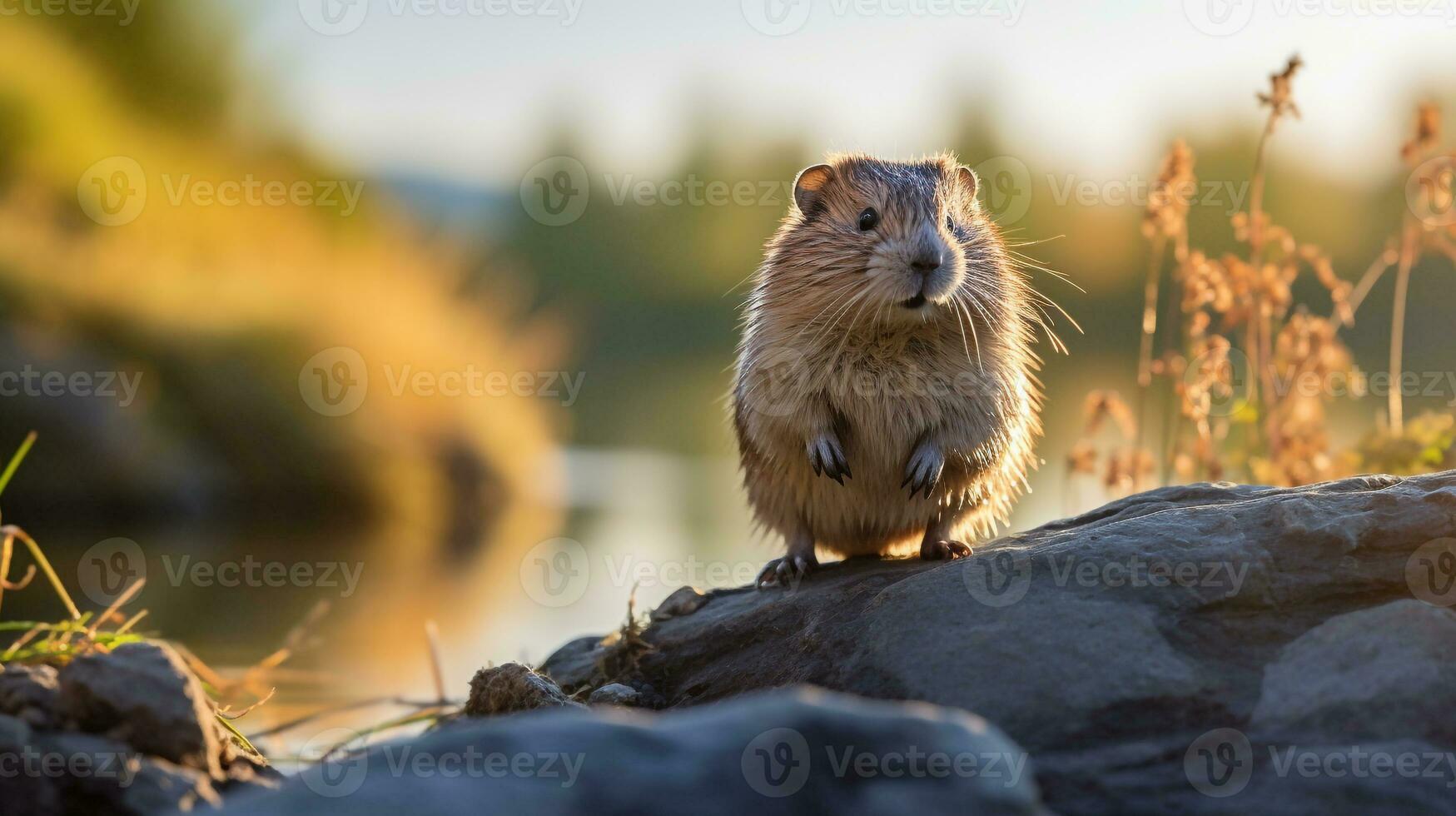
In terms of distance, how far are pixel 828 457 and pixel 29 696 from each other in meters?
2.56

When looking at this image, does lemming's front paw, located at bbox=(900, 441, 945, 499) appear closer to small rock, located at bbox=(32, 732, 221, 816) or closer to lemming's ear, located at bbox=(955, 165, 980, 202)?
lemming's ear, located at bbox=(955, 165, 980, 202)

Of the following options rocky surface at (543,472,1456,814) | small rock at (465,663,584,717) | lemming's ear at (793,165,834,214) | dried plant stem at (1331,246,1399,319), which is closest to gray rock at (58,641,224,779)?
small rock at (465,663,584,717)

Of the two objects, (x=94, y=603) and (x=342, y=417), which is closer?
(x=94, y=603)

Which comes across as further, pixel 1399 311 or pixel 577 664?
pixel 1399 311

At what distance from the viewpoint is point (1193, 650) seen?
314cm

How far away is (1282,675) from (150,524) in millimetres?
9829

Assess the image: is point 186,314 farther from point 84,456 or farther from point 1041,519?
point 1041,519

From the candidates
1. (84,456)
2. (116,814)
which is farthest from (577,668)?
(84,456)

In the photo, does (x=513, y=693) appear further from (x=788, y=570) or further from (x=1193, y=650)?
(x=1193, y=650)

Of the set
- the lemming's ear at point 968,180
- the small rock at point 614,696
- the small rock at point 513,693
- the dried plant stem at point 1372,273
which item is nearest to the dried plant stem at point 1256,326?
the dried plant stem at point 1372,273

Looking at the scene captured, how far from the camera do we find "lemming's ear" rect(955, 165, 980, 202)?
5.41 m

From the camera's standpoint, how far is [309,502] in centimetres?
1188

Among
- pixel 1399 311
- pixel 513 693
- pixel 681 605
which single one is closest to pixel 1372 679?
pixel 513 693

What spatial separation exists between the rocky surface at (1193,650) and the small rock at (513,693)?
51 centimetres
